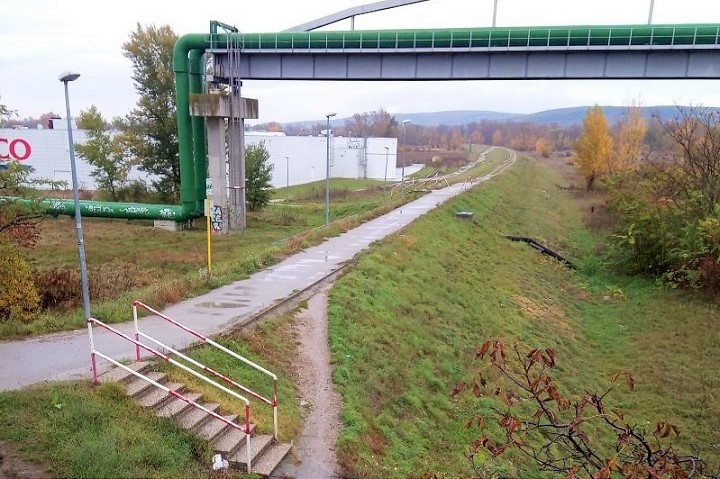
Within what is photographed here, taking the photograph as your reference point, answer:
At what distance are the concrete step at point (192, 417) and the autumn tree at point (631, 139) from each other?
176ft

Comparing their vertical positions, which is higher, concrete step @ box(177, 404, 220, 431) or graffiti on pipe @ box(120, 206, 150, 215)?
concrete step @ box(177, 404, 220, 431)

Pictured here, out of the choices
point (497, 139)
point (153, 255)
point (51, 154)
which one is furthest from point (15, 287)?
point (497, 139)

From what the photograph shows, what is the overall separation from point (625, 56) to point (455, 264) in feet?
41.3

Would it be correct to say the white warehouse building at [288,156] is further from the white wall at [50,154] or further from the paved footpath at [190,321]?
the paved footpath at [190,321]

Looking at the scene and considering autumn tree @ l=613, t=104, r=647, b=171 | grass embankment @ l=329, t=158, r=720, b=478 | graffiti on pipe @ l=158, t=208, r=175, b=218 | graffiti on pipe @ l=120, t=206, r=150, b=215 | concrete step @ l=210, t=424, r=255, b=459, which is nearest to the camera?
concrete step @ l=210, t=424, r=255, b=459

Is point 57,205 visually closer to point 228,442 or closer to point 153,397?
point 153,397

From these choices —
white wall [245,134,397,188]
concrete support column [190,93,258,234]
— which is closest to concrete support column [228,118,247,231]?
concrete support column [190,93,258,234]

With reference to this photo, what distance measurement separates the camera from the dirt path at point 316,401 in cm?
878

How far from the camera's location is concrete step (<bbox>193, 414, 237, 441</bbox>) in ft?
27.5

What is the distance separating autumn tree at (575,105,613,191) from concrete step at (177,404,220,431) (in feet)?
178

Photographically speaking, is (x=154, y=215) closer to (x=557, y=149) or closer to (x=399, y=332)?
(x=399, y=332)

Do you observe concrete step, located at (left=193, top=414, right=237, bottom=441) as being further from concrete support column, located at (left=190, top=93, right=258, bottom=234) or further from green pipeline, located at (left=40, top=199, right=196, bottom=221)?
green pipeline, located at (left=40, top=199, right=196, bottom=221)

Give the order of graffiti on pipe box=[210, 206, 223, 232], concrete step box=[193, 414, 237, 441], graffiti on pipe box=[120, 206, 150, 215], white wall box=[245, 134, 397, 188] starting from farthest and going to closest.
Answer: white wall box=[245, 134, 397, 188]
graffiti on pipe box=[120, 206, 150, 215]
graffiti on pipe box=[210, 206, 223, 232]
concrete step box=[193, 414, 237, 441]

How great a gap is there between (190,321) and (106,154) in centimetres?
3502
